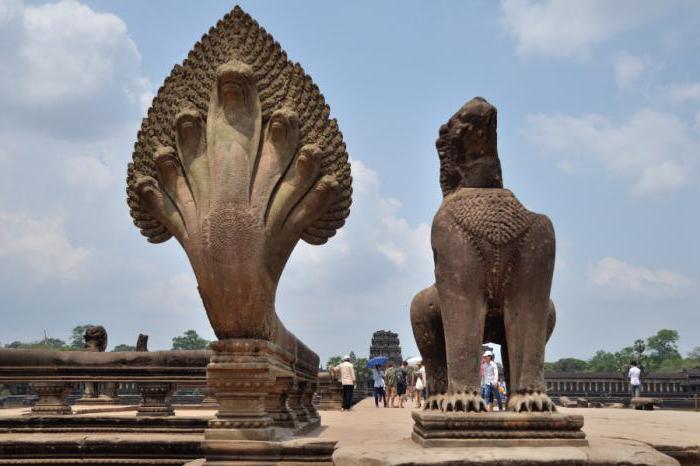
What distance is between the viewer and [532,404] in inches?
151

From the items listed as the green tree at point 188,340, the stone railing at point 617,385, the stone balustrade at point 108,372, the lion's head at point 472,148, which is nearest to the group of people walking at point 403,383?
the stone balustrade at point 108,372

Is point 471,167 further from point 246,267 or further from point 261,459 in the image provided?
point 261,459

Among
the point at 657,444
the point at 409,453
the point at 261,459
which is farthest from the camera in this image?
the point at 657,444

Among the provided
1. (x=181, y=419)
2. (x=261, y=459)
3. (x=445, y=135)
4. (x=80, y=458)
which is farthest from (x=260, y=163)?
(x=181, y=419)

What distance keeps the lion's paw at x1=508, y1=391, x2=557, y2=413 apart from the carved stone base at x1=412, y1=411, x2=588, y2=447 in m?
0.09

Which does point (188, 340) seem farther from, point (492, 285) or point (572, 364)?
point (492, 285)

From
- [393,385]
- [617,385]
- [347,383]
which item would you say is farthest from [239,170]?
[617,385]

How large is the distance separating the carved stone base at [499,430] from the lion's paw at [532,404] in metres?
0.09

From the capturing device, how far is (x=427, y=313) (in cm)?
437

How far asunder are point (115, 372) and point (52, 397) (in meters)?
0.71

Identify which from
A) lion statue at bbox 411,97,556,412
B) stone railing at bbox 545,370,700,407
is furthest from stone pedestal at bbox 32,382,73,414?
stone railing at bbox 545,370,700,407

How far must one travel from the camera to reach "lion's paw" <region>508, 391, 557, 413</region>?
12.5 feet

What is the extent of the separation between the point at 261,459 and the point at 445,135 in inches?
85.6

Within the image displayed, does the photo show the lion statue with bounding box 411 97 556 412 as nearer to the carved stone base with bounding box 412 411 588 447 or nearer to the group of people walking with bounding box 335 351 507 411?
the carved stone base with bounding box 412 411 588 447
